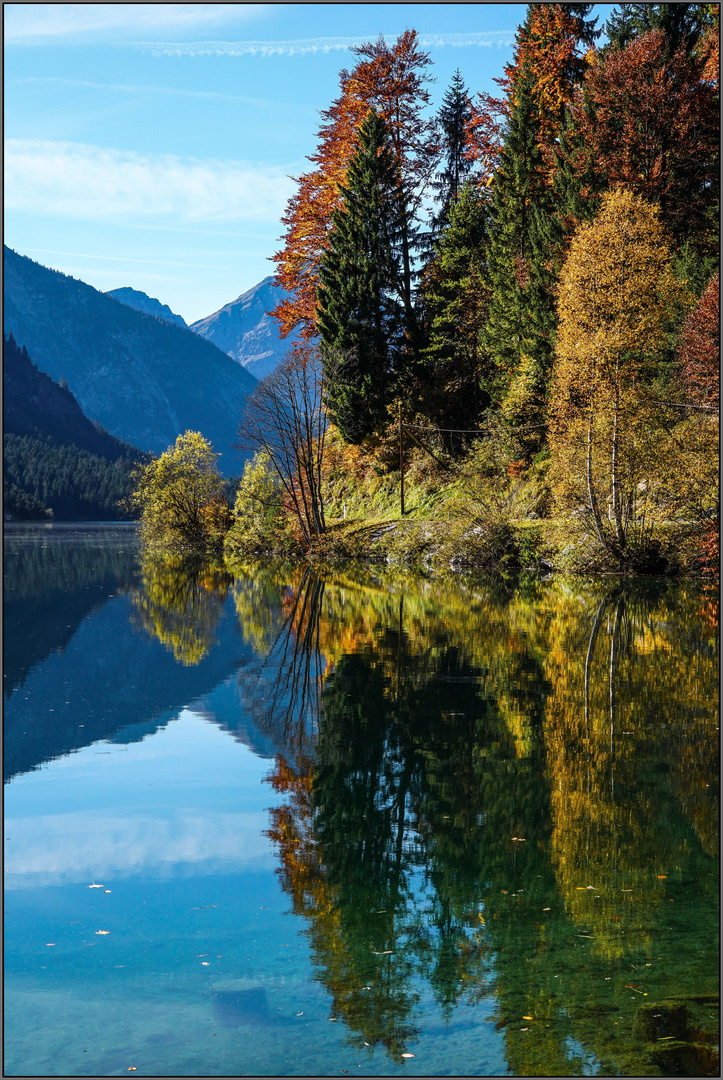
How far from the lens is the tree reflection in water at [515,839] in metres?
4.46

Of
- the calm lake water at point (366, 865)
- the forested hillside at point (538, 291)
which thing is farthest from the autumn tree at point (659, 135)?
the calm lake water at point (366, 865)

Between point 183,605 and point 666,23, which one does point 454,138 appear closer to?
point 666,23

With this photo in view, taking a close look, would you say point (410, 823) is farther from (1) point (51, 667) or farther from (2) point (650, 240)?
(2) point (650, 240)

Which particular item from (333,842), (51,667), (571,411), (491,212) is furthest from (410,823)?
(491,212)

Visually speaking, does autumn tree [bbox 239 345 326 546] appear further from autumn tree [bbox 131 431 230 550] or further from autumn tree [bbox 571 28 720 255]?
autumn tree [bbox 571 28 720 255]

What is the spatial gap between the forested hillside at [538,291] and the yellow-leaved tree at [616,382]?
0.21 feet

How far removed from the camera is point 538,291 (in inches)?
1298

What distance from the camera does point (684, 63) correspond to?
105 feet

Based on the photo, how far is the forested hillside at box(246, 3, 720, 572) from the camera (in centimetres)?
2577

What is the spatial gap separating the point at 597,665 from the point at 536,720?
339 cm

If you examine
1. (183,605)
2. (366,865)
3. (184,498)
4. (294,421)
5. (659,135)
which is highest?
(659,135)

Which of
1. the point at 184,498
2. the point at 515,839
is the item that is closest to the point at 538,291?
the point at 184,498

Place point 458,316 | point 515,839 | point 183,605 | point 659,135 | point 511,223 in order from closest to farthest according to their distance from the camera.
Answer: point 515,839
point 183,605
point 659,135
point 511,223
point 458,316

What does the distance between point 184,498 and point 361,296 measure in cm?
1546
